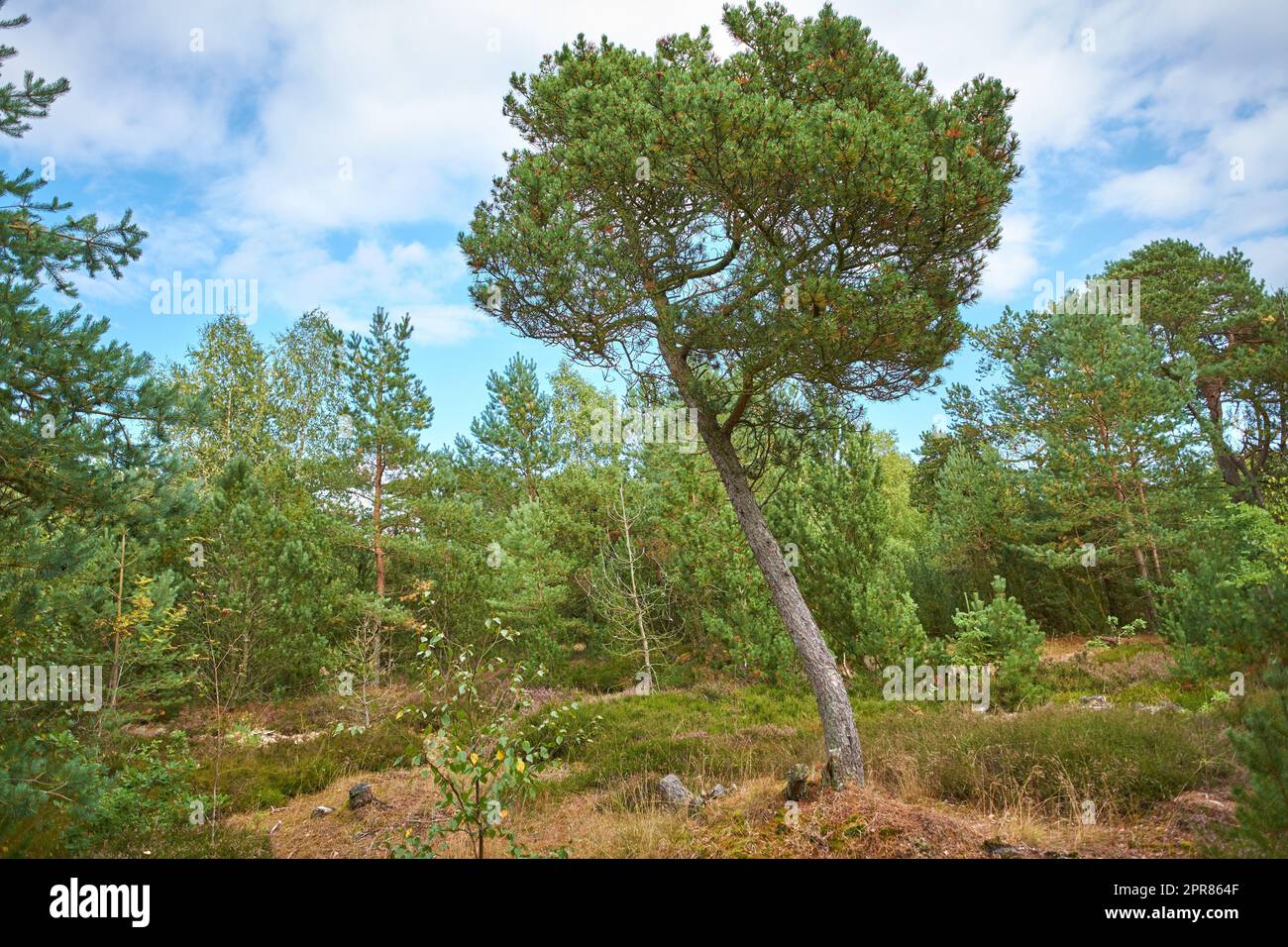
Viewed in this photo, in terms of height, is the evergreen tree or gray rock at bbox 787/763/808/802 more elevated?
the evergreen tree

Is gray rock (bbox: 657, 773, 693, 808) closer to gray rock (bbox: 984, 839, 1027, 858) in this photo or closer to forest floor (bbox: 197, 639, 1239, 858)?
forest floor (bbox: 197, 639, 1239, 858)

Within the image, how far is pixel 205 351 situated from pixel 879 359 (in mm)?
24695

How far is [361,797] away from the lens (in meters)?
7.96

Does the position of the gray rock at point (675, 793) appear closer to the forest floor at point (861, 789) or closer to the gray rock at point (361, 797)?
the forest floor at point (861, 789)

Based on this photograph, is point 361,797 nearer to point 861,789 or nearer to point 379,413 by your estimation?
point 861,789

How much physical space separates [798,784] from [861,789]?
1.83ft

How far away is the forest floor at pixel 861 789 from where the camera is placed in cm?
501

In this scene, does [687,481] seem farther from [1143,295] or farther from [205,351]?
[205,351]

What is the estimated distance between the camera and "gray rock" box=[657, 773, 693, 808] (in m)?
6.71

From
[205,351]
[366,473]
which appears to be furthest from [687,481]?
[205,351]

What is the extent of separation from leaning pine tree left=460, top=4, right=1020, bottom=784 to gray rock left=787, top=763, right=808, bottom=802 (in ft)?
0.94

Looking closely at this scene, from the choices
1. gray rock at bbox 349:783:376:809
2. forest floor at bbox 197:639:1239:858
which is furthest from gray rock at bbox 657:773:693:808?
gray rock at bbox 349:783:376:809

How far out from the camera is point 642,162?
6020mm
